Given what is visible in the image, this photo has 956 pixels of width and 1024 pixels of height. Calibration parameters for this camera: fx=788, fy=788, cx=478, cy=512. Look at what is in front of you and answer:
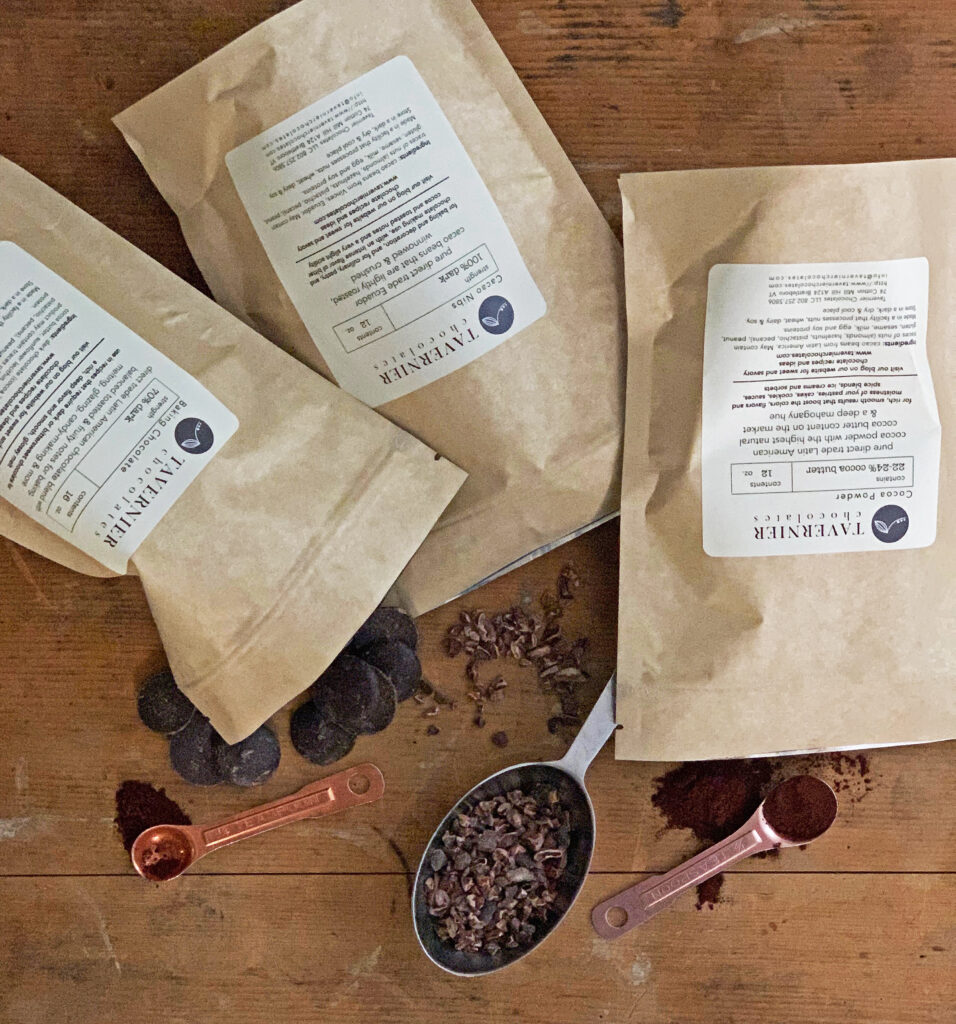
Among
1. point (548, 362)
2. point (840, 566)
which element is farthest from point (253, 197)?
point (840, 566)

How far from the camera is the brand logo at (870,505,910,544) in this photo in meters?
0.62

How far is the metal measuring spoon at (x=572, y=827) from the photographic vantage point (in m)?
0.65

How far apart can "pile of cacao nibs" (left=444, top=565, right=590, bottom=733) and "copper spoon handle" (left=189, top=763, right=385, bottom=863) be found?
11 centimetres

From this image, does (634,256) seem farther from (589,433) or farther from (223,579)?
(223,579)

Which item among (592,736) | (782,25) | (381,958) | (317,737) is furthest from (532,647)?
(782,25)

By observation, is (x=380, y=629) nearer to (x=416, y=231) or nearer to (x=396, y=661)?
(x=396, y=661)

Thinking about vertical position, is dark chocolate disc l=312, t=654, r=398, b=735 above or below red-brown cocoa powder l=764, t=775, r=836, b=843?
above

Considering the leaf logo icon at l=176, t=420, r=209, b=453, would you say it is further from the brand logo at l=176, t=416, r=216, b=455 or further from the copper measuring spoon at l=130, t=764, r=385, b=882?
the copper measuring spoon at l=130, t=764, r=385, b=882

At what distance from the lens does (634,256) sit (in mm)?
611

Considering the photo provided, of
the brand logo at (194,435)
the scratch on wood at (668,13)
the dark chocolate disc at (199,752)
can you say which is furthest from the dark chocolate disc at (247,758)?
the scratch on wood at (668,13)

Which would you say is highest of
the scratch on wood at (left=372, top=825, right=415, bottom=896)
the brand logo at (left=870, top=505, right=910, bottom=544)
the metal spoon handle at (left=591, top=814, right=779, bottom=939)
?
the brand logo at (left=870, top=505, right=910, bottom=544)

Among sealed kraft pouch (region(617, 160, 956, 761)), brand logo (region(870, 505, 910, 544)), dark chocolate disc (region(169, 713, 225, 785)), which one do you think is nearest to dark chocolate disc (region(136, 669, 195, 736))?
dark chocolate disc (region(169, 713, 225, 785))

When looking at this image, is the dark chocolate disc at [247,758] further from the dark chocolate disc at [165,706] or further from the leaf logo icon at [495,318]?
the leaf logo icon at [495,318]

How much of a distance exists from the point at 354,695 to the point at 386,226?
0.36 metres
